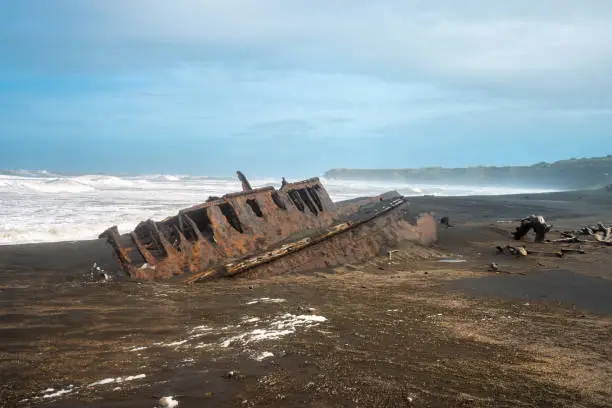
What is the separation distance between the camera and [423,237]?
9.42 metres

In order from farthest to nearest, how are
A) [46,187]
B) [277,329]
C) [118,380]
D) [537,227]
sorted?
[46,187], [537,227], [277,329], [118,380]

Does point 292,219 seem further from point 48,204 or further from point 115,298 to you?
point 48,204

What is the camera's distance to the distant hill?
51.6 metres

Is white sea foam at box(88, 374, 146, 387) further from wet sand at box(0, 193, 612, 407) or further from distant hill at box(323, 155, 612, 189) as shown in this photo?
distant hill at box(323, 155, 612, 189)

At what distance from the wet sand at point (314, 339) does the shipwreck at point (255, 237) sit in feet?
1.13

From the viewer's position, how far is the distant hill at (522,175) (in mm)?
51625

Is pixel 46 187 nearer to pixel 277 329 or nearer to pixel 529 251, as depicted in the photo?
pixel 529 251

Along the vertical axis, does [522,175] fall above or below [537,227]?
above

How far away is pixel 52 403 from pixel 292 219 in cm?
551

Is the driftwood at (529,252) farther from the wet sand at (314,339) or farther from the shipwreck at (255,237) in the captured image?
the shipwreck at (255,237)

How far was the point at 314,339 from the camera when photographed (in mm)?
3568

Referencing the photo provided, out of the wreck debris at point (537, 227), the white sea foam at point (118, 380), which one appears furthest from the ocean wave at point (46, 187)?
the white sea foam at point (118, 380)

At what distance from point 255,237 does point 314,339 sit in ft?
11.8

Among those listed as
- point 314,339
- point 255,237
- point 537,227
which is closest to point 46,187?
point 255,237
